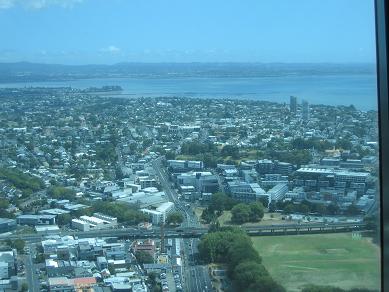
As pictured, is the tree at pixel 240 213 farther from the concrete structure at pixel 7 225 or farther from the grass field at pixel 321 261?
the concrete structure at pixel 7 225

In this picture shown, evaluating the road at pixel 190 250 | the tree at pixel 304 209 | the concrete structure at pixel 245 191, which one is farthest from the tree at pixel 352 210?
the road at pixel 190 250

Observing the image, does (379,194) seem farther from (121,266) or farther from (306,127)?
(121,266)

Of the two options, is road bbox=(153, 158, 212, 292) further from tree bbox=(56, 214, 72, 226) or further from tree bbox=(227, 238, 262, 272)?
tree bbox=(56, 214, 72, 226)

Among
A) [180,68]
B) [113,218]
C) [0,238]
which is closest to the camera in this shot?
[0,238]

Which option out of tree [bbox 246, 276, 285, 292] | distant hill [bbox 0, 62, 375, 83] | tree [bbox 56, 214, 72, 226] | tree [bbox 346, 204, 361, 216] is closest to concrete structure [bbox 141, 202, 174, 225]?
tree [bbox 56, 214, 72, 226]

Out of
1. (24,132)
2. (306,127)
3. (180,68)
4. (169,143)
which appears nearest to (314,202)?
(306,127)

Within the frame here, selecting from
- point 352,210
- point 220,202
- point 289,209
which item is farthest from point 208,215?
point 352,210

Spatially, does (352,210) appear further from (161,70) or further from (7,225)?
(7,225)
